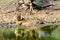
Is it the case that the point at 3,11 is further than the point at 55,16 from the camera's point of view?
Yes

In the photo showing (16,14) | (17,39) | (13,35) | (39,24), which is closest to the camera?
(17,39)

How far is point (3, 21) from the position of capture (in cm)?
1442

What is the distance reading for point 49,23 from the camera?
542 inches

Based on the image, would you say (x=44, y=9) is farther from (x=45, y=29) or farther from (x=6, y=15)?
(x=45, y=29)

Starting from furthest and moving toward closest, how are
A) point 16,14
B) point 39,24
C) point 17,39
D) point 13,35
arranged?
point 16,14 → point 39,24 → point 13,35 → point 17,39

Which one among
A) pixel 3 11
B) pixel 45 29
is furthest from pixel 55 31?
pixel 3 11

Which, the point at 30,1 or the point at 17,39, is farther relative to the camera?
the point at 30,1

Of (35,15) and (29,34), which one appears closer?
(29,34)

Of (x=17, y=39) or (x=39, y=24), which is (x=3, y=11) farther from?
(x=17, y=39)

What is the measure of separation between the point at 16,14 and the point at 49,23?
1.94 m

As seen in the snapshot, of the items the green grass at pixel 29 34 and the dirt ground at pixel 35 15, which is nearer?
the green grass at pixel 29 34

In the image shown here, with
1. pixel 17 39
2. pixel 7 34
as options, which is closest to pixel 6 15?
pixel 7 34

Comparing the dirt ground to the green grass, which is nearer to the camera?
the green grass

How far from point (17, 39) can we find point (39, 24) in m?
2.62
